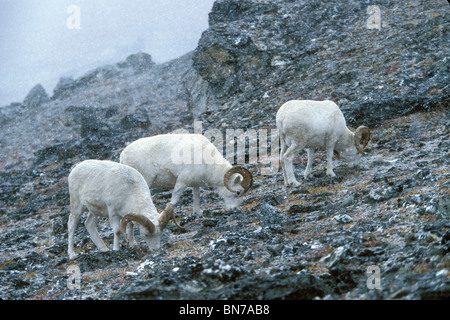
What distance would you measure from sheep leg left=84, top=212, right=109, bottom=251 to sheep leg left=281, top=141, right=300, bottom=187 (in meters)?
6.58

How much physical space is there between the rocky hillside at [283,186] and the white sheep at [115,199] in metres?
0.63

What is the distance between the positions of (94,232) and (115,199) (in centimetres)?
157

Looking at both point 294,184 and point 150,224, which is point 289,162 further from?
point 150,224

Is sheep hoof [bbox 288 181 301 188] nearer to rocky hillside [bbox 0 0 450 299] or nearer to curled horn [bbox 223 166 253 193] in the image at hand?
Result: rocky hillside [bbox 0 0 450 299]

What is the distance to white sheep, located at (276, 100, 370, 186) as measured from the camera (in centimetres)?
1627

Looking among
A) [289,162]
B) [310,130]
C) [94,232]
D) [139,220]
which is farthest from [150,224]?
[310,130]

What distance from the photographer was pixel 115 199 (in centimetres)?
1243

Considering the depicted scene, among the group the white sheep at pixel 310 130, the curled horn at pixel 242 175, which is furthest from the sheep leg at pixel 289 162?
the curled horn at pixel 242 175

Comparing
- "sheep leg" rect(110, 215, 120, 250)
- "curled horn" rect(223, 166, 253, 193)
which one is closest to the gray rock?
"curled horn" rect(223, 166, 253, 193)

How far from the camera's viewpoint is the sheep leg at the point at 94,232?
13320 millimetres

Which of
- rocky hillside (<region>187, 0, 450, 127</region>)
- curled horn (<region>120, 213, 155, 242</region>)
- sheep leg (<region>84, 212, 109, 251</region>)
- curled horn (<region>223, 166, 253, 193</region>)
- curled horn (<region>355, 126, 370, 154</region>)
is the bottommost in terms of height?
sheep leg (<region>84, 212, 109, 251</region>)

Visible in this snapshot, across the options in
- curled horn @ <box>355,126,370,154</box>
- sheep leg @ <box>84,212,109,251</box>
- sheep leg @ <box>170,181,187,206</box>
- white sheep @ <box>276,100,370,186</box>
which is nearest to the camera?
sheep leg @ <box>84,212,109,251</box>
